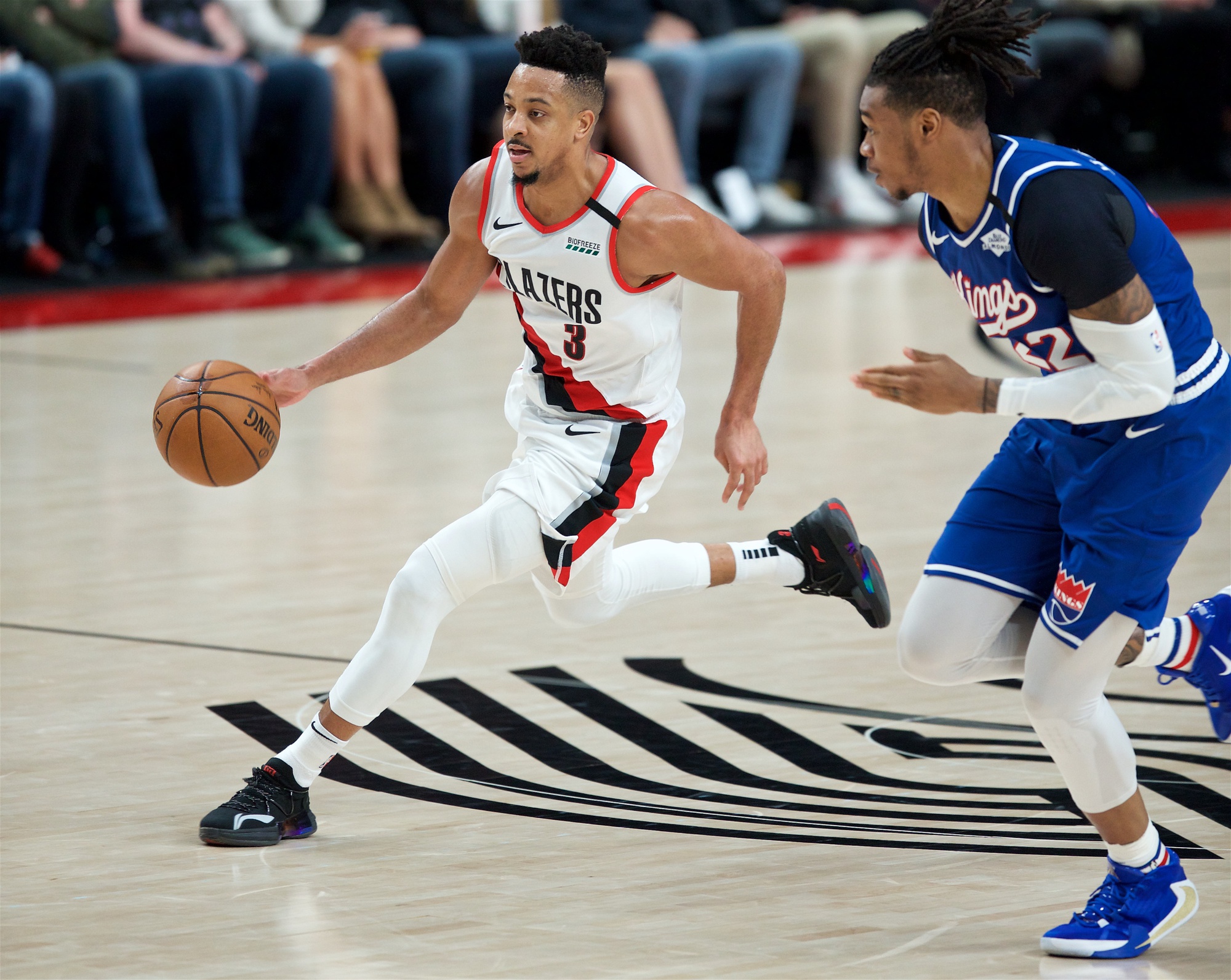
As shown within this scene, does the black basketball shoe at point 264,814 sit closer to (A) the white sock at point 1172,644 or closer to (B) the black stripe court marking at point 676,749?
(B) the black stripe court marking at point 676,749

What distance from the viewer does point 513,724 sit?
14.8 feet

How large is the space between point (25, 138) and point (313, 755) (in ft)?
26.1

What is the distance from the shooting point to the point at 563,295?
13.3 feet

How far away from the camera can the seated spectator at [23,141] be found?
10828mm

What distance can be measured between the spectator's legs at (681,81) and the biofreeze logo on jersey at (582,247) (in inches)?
371

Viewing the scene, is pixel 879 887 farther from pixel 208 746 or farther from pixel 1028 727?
pixel 208 746

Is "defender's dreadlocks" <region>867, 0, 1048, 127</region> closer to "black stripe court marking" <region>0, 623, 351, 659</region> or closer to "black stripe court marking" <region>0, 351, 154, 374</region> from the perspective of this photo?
"black stripe court marking" <region>0, 623, 351, 659</region>

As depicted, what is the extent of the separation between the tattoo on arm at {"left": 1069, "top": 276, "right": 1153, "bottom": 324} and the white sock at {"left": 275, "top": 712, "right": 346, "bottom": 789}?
1708 mm

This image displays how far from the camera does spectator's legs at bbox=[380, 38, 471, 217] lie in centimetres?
1241

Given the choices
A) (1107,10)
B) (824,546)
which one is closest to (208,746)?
(824,546)

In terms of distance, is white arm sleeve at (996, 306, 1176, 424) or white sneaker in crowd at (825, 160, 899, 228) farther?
white sneaker in crowd at (825, 160, 899, 228)

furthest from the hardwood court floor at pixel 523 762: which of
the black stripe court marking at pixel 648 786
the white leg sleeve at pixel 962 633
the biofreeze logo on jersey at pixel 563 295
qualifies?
the biofreeze logo on jersey at pixel 563 295

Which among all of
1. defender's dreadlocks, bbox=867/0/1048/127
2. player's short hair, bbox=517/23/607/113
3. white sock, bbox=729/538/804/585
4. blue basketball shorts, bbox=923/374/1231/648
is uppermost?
player's short hair, bbox=517/23/607/113

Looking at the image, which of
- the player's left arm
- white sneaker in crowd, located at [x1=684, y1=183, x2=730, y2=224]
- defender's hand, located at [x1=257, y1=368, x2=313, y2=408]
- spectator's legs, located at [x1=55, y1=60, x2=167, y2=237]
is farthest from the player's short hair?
white sneaker in crowd, located at [x1=684, y1=183, x2=730, y2=224]
